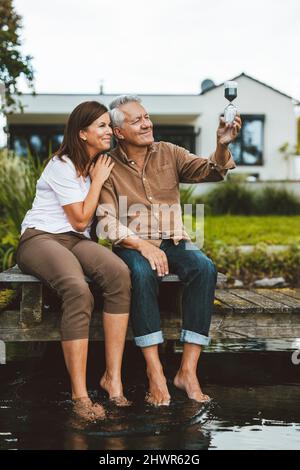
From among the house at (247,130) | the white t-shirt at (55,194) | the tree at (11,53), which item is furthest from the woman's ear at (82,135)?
the house at (247,130)

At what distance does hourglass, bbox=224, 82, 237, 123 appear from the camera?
3623 mm

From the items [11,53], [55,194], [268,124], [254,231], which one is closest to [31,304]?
[55,194]

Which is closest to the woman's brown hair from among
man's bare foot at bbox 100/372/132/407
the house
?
man's bare foot at bbox 100/372/132/407

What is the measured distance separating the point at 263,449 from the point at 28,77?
223 inches

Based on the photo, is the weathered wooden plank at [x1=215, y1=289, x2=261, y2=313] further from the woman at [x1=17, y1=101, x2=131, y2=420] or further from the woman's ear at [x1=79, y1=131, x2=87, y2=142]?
the woman's ear at [x1=79, y1=131, x2=87, y2=142]

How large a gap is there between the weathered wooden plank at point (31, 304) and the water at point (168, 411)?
15.4 inches

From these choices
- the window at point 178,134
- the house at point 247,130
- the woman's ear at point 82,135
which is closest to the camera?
the woman's ear at point 82,135

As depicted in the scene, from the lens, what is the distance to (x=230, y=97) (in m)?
3.62

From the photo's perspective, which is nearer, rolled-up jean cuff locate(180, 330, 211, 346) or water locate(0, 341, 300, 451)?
water locate(0, 341, 300, 451)

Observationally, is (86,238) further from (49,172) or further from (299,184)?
(299,184)

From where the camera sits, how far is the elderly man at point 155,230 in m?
3.58

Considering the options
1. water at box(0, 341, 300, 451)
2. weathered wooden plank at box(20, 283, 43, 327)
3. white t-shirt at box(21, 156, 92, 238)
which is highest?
white t-shirt at box(21, 156, 92, 238)

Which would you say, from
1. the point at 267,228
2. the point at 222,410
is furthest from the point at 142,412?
the point at 267,228

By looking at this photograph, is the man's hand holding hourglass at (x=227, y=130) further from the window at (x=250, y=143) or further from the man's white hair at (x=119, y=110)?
the window at (x=250, y=143)
